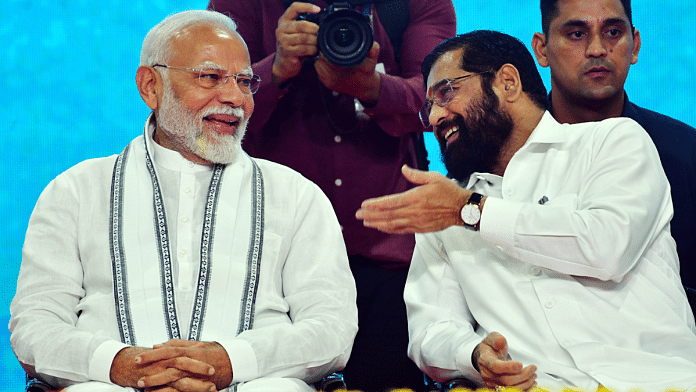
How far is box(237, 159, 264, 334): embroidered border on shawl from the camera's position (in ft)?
7.77

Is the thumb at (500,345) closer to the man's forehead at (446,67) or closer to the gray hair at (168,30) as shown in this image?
the man's forehead at (446,67)

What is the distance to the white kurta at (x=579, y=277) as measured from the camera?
2145 millimetres

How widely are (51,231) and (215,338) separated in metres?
0.64

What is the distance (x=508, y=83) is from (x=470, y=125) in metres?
0.22

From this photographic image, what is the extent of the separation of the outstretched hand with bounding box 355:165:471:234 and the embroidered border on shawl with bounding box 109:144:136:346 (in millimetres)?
776

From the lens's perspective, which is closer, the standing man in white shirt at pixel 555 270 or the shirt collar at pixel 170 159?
the standing man in white shirt at pixel 555 270

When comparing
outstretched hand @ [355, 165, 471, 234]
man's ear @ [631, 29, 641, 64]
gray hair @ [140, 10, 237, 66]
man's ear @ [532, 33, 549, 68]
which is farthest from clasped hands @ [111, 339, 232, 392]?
man's ear @ [631, 29, 641, 64]

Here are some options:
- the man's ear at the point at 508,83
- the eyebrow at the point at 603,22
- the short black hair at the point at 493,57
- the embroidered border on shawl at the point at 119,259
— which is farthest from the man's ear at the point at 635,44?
the embroidered border on shawl at the point at 119,259

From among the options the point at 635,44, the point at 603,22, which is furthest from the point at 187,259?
the point at 635,44

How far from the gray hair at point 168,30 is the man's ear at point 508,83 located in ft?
3.22

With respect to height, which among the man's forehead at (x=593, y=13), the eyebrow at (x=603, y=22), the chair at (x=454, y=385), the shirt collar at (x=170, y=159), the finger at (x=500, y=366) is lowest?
the chair at (x=454, y=385)

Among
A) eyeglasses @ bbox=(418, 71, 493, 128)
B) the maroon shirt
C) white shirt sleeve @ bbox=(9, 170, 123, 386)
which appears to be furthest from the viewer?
the maroon shirt

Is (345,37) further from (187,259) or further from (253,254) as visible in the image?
(187,259)

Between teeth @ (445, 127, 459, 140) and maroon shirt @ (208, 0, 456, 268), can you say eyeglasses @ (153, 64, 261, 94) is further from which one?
teeth @ (445, 127, 459, 140)
